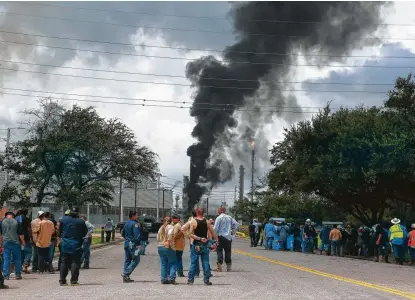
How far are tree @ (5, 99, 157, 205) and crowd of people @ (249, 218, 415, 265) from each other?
404 inches

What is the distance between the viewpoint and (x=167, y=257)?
14.3 meters

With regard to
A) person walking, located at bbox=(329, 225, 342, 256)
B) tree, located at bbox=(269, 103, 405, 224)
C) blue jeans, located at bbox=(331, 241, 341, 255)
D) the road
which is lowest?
the road

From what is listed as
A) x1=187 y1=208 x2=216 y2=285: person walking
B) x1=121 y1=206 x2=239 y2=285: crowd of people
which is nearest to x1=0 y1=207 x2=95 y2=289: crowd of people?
x1=121 y1=206 x2=239 y2=285: crowd of people

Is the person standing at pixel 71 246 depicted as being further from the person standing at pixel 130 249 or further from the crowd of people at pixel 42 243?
the person standing at pixel 130 249

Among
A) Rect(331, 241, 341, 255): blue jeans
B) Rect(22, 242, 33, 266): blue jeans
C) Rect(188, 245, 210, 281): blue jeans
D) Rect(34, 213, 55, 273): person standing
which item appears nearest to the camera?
Rect(188, 245, 210, 281): blue jeans

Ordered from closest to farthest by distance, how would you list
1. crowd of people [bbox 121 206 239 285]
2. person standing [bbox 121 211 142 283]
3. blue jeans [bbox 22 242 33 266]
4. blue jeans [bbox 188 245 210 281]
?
blue jeans [bbox 188 245 210 281]
crowd of people [bbox 121 206 239 285]
person standing [bbox 121 211 142 283]
blue jeans [bbox 22 242 33 266]

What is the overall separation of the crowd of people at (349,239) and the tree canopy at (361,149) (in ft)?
8.24

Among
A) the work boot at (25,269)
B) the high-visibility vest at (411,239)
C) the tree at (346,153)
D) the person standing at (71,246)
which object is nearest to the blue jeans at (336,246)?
the tree at (346,153)

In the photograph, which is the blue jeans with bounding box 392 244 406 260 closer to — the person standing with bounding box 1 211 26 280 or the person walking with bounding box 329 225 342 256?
the person walking with bounding box 329 225 342 256

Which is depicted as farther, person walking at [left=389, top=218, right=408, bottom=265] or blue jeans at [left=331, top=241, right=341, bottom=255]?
blue jeans at [left=331, top=241, right=341, bottom=255]

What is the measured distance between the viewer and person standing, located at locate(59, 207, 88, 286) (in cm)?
1399

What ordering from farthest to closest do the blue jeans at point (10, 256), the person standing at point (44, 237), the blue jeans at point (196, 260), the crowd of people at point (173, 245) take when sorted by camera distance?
the person standing at point (44, 237) < the blue jeans at point (10, 256) < the crowd of people at point (173, 245) < the blue jeans at point (196, 260)

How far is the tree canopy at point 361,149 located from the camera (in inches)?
1177

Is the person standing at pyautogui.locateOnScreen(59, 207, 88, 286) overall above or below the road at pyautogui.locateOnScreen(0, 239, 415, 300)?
above
